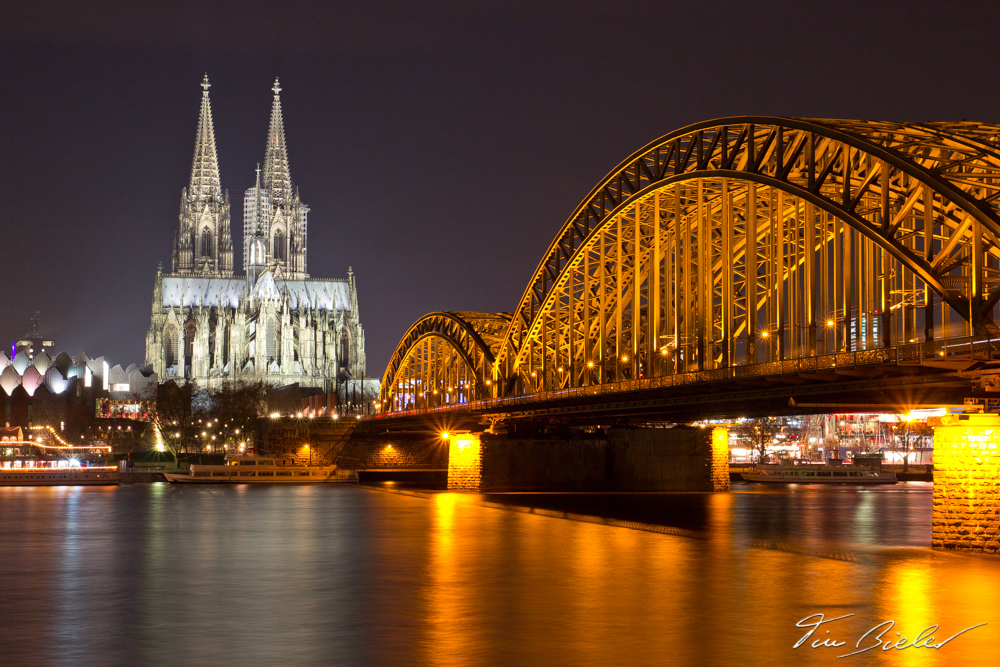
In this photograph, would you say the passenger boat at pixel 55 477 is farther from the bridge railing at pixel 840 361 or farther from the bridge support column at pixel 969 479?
the bridge support column at pixel 969 479

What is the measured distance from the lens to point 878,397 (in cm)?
5172

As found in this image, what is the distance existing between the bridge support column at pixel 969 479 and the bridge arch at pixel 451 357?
227 ft

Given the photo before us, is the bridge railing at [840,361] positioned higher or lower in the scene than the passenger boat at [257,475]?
higher

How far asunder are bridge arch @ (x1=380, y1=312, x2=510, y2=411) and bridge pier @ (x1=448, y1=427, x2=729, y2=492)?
11329mm

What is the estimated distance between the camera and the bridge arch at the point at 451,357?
119 metres

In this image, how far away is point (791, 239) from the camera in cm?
6856

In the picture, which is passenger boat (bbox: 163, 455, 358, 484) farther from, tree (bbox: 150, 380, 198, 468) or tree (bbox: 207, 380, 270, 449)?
tree (bbox: 207, 380, 270, 449)

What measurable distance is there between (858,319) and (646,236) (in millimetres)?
36224

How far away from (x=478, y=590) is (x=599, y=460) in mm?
68991

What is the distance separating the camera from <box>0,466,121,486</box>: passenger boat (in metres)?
114

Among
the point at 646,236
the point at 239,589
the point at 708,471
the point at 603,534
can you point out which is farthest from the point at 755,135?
the point at 708,471

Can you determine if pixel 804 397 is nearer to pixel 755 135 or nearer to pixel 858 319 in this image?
pixel 858 319

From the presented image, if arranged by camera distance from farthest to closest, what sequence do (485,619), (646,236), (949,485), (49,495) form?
(49,495)
(646,236)
(949,485)
(485,619)
